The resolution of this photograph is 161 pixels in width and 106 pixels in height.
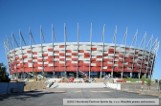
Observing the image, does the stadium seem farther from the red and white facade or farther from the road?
the road

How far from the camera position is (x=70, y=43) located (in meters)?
87.8

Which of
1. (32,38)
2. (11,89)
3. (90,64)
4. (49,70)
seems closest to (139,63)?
(90,64)

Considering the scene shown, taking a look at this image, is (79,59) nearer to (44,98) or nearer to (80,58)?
(80,58)

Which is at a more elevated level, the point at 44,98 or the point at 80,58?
the point at 80,58

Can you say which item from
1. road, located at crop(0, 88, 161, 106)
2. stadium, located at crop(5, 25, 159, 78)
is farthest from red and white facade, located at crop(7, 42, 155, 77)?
road, located at crop(0, 88, 161, 106)

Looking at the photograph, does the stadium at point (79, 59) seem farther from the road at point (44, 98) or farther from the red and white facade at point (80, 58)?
the road at point (44, 98)

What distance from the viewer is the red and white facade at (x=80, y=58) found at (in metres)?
88.1

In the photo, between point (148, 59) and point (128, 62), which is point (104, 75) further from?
point (148, 59)

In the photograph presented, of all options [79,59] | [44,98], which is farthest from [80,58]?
[44,98]

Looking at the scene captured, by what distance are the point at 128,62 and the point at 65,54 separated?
2234 centimetres

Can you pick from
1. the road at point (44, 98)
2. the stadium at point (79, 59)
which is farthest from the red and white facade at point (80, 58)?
the road at point (44, 98)

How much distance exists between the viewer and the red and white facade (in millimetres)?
88062

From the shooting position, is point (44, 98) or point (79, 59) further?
point (79, 59)

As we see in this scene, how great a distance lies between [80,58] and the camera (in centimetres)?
8838
